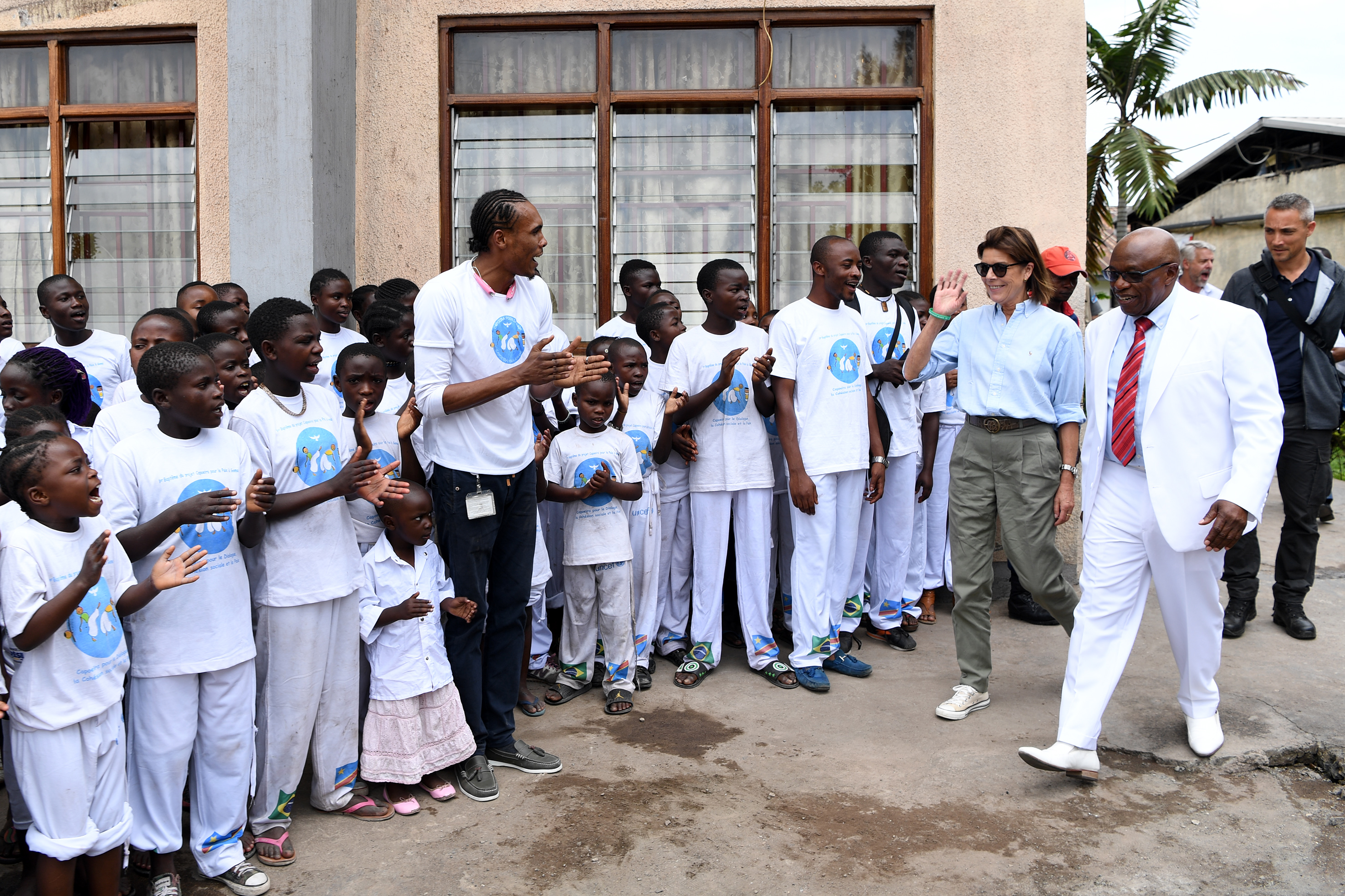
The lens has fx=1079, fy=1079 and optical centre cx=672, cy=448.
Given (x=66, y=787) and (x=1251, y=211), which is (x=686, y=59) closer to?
(x=66, y=787)

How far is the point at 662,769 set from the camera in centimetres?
416

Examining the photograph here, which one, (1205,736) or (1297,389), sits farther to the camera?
(1297,389)

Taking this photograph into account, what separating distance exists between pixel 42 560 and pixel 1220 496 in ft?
12.5

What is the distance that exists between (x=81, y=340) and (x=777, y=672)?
374 centimetres

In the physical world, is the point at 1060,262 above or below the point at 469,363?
above

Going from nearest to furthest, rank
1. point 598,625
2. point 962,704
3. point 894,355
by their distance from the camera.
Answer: point 962,704
point 598,625
point 894,355

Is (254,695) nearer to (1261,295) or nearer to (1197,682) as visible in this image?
(1197,682)

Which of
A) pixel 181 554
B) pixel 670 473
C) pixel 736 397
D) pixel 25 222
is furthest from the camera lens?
pixel 25 222

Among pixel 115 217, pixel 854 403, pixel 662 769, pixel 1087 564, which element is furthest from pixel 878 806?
pixel 115 217

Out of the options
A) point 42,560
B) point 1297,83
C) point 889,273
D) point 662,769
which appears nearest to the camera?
point 42,560

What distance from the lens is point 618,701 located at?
4832 millimetres

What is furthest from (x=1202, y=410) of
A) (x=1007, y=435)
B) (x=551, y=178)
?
(x=551, y=178)

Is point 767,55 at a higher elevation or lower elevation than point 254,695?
higher

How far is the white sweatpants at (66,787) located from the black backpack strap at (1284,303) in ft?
18.7
